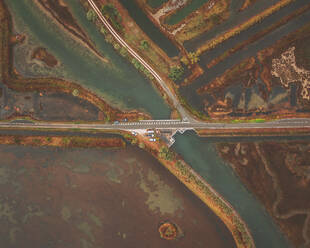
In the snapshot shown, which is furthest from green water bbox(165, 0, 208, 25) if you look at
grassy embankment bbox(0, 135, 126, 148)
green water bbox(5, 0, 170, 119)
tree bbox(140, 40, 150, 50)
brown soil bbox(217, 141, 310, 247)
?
brown soil bbox(217, 141, 310, 247)

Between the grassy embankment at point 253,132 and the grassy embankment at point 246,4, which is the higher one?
the grassy embankment at point 246,4

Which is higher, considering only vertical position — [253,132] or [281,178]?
[253,132]

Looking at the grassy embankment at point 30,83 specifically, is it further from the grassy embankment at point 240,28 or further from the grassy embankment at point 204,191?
the grassy embankment at point 240,28

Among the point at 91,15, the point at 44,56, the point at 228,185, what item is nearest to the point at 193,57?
the point at 91,15

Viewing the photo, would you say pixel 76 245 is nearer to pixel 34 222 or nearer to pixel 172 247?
pixel 34 222

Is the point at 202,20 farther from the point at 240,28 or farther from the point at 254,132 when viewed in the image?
the point at 254,132

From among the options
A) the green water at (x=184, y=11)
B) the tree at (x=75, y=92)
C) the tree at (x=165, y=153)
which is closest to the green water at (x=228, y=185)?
the tree at (x=165, y=153)
